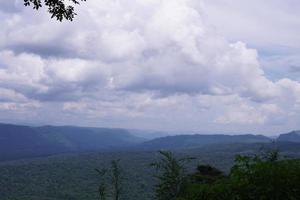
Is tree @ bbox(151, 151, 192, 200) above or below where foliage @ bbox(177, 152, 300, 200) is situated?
below

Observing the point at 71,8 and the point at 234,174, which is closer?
the point at 71,8

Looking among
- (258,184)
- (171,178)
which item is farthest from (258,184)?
(171,178)

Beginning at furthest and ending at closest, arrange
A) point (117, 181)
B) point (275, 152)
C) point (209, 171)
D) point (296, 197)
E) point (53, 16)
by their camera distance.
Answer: point (117, 181) → point (209, 171) → point (275, 152) → point (296, 197) → point (53, 16)

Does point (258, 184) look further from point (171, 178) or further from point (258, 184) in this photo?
point (171, 178)

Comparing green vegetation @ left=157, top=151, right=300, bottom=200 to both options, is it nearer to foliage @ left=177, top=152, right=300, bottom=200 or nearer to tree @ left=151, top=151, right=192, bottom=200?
foliage @ left=177, top=152, right=300, bottom=200

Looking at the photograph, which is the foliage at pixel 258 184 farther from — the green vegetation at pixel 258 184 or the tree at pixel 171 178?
the tree at pixel 171 178

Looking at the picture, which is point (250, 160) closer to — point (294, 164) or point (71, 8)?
point (294, 164)

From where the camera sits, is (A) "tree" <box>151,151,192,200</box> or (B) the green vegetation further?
(A) "tree" <box>151,151,192,200</box>

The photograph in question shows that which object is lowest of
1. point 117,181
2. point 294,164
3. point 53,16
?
point 117,181

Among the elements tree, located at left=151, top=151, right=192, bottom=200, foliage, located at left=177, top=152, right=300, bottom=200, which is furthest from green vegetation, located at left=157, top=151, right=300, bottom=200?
tree, located at left=151, top=151, right=192, bottom=200

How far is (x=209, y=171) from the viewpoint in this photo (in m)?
75.0

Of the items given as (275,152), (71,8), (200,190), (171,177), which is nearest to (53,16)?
(71,8)

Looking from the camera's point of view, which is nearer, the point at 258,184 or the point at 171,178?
the point at 258,184

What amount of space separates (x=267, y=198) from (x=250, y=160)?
1.75 meters
